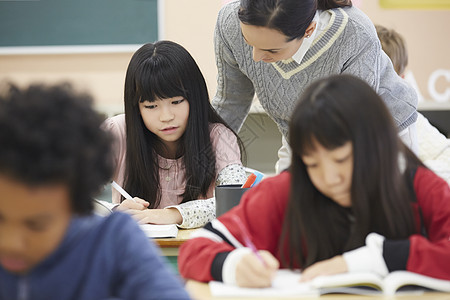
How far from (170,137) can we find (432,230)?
1.11 m

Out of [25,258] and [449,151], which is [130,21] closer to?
[449,151]

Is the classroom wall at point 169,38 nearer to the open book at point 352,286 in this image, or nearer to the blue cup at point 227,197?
the blue cup at point 227,197

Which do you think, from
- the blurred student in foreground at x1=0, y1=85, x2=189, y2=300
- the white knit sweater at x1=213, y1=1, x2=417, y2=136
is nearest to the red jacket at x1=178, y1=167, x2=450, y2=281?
the blurred student in foreground at x1=0, y1=85, x2=189, y2=300

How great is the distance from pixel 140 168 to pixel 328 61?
0.71 meters

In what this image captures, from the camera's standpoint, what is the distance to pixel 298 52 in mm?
1879

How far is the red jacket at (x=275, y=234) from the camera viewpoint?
1.07 m

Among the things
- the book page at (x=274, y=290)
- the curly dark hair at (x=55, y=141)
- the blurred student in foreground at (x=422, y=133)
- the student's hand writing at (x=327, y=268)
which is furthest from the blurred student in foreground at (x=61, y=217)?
the blurred student in foreground at (x=422, y=133)

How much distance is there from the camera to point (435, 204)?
114cm

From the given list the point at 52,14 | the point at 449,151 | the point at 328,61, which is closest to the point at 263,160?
the point at 449,151

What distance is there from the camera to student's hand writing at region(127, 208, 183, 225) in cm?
182

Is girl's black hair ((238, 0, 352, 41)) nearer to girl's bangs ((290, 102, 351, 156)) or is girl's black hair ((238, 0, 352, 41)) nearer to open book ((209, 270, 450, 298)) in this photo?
girl's bangs ((290, 102, 351, 156))

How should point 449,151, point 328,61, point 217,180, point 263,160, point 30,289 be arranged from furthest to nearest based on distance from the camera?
1. point 263,160
2. point 449,151
3. point 217,180
4. point 328,61
5. point 30,289

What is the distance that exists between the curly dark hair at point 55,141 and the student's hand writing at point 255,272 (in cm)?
34

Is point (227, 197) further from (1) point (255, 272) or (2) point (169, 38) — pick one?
(2) point (169, 38)
